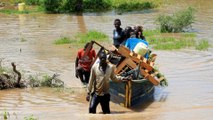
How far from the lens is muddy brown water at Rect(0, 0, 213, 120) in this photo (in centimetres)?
962

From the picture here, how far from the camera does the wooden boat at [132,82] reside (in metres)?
9.75

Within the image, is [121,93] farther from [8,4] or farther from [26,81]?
[8,4]

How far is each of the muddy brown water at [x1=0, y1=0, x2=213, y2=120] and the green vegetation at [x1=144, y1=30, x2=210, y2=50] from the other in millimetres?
492

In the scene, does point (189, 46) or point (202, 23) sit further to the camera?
point (202, 23)

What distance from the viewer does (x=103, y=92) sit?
8.79 m

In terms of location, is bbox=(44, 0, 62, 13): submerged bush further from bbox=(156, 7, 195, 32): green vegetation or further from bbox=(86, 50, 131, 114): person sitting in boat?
bbox=(86, 50, 131, 114): person sitting in boat

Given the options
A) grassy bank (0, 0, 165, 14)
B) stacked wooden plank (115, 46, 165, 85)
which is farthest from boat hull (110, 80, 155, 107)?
grassy bank (0, 0, 165, 14)

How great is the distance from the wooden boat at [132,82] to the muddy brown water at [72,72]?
0.23m

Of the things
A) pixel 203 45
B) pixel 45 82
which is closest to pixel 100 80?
pixel 45 82

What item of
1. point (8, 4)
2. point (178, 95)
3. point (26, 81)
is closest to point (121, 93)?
point (178, 95)

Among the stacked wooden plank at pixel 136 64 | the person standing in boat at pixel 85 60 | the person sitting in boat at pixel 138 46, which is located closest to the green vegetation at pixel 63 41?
the person standing in boat at pixel 85 60

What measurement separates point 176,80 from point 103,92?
4.26m

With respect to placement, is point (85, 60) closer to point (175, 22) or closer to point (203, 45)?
point (203, 45)

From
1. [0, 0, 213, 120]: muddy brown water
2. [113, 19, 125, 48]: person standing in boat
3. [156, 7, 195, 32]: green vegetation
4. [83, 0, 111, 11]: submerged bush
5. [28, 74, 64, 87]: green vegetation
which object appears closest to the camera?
[0, 0, 213, 120]: muddy brown water
